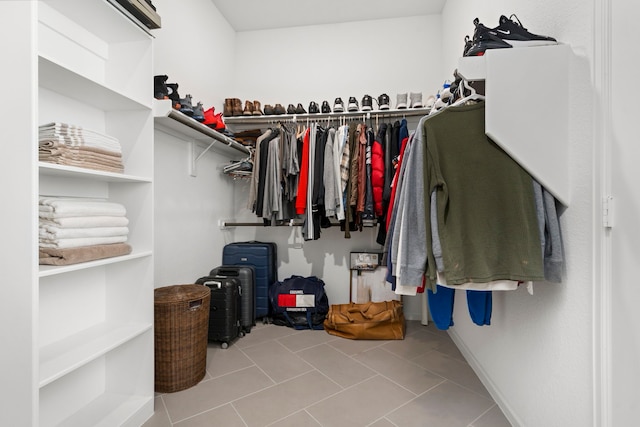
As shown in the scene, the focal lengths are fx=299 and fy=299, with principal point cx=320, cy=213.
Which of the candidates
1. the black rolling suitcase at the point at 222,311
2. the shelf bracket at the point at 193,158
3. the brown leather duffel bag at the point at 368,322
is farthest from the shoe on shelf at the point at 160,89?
the brown leather duffel bag at the point at 368,322

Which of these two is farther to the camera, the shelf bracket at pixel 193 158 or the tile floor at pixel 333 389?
the shelf bracket at pixel 193 158

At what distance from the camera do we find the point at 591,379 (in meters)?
0.98

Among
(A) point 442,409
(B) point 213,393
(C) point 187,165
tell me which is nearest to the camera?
(A) point 442,409

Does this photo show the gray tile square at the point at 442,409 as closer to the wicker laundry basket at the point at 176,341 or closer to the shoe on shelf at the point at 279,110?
the wicker laundry basket at the point at 176,341

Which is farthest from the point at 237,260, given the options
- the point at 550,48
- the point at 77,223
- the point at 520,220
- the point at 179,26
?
the point at 550,48

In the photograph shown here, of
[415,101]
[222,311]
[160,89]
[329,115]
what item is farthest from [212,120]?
[415,101]

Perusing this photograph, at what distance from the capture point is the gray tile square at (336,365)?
6.24ft

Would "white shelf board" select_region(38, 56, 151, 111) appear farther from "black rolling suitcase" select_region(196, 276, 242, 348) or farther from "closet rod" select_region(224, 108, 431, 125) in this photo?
"closet rod" select_region(224, 108, 431, 125)

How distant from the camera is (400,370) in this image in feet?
6.55

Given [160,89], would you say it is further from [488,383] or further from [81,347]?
[488,383]

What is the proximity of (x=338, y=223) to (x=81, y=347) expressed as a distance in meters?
1.99

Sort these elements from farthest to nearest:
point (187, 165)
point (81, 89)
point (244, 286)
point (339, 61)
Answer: point (339, 61)
point (244, 286)
point (187, 165)
point (81, 89)

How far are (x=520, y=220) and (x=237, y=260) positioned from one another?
2.43 metres

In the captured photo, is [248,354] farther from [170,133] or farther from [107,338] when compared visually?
[170,133]
